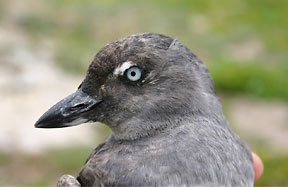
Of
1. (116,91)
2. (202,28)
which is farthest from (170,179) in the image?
(202,28)

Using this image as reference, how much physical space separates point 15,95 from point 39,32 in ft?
11.5

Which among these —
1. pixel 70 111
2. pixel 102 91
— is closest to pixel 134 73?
pixel 102 91

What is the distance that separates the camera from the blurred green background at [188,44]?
8.50 m

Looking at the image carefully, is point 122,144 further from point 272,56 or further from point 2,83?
point 272,56

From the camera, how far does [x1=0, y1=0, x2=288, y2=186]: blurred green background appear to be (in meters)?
8.50

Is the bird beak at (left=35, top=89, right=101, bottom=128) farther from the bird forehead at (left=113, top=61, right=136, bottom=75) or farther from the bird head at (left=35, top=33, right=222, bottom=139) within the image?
the bird forehead at (left=113, top=61, right=136, bottom=75)

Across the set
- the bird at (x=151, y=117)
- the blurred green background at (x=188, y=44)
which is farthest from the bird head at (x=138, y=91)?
the blurred green background at (x=188, y=44)

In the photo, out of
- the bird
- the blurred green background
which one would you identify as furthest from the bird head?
the blurred green background

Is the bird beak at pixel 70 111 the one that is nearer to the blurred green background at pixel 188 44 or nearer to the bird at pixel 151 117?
the bird at pixel 151 117

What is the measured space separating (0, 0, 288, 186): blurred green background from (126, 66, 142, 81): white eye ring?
4694mm

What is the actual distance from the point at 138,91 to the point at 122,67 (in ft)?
0.74

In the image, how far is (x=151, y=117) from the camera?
3.92 metres

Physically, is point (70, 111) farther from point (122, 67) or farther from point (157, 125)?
point (157, 125)

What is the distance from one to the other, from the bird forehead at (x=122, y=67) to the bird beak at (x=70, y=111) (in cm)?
29
